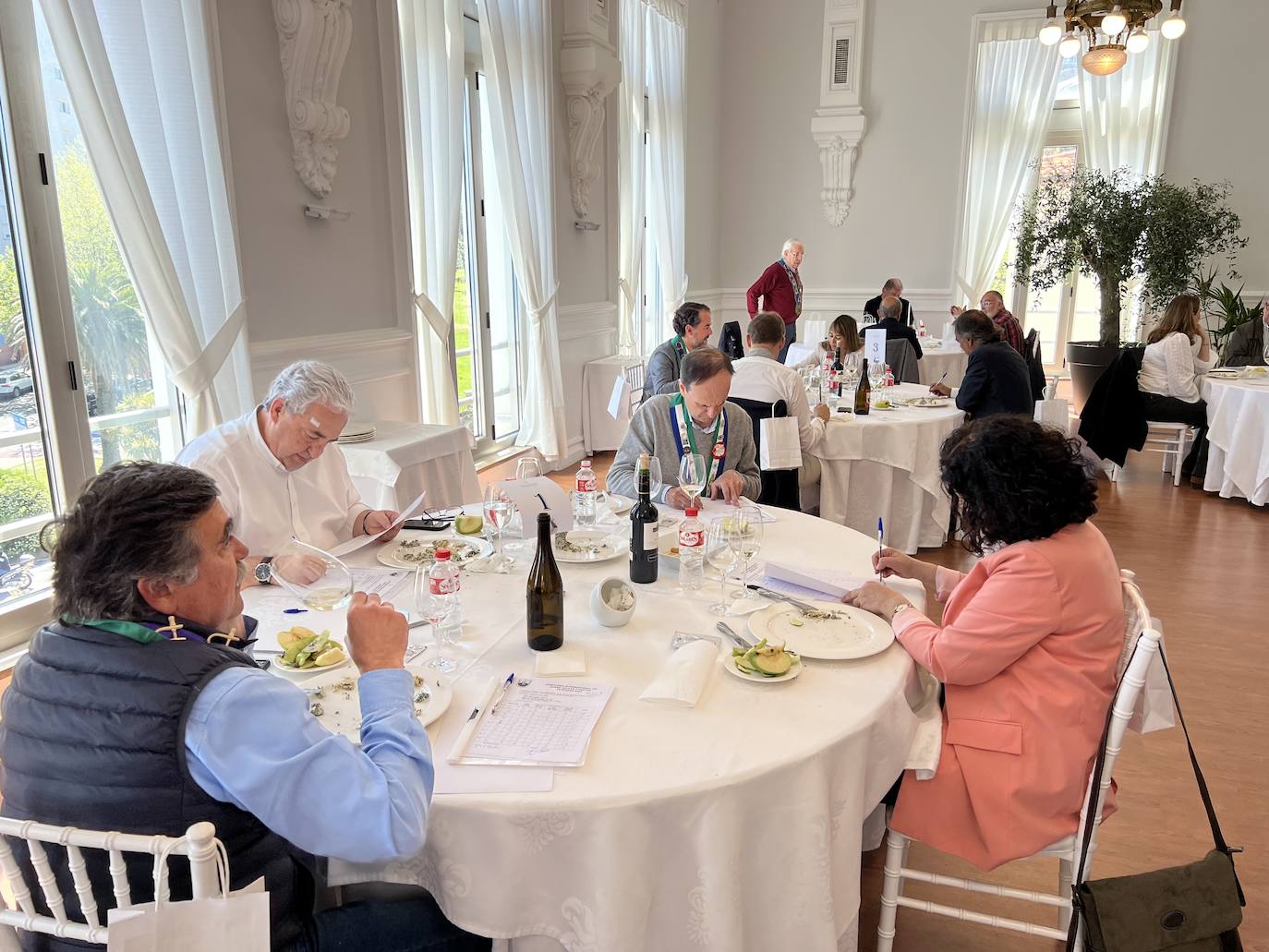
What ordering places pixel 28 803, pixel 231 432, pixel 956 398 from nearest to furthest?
pixel 28 803
pixel 231 432
pixel 956 398

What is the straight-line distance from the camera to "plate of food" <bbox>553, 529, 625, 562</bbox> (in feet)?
7.37

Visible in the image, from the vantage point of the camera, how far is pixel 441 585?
173 centimetres

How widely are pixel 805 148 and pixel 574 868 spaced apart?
997 cm

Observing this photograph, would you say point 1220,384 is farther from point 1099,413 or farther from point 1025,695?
point 1025,695

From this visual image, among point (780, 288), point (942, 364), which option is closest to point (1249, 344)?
point (942, 364)

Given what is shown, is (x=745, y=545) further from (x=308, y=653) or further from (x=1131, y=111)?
(x=1131, y=111)

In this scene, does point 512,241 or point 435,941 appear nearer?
point 435,941

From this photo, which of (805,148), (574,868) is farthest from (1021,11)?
(574,868)

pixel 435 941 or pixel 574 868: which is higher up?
pixel 574 868

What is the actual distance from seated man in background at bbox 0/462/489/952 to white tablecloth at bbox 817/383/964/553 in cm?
359

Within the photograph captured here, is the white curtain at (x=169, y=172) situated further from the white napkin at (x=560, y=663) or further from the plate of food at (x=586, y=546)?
the white napkin at (x=560, y=663)

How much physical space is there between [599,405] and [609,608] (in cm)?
555

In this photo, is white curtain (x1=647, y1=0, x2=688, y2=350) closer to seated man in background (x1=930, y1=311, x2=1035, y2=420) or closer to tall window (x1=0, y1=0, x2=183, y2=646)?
seated man in background (x1=930, y1=311, x2=1035, y2=420)

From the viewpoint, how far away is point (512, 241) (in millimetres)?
5980
